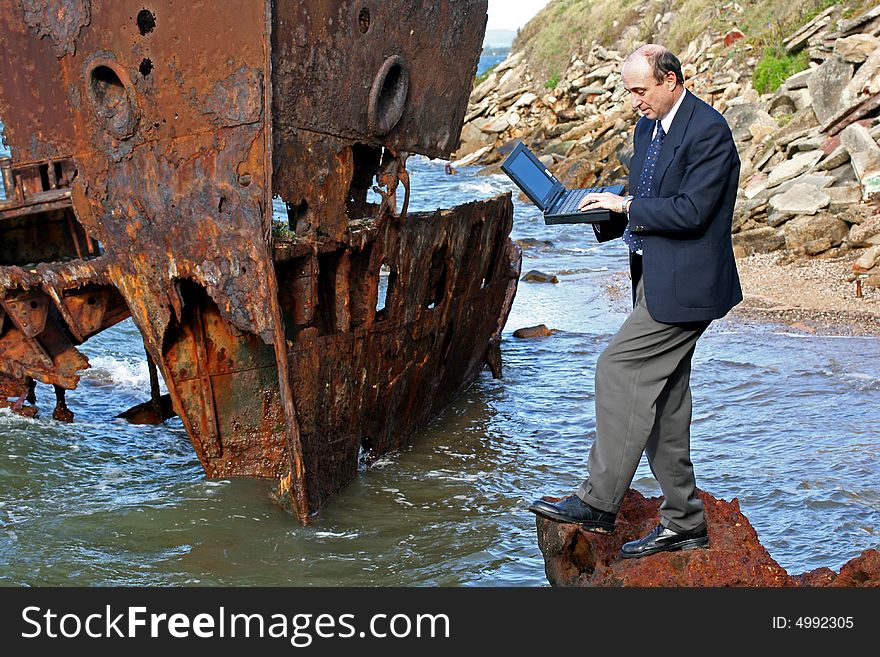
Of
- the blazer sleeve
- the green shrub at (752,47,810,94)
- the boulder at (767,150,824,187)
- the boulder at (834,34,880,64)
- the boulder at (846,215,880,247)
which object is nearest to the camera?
the blazer sleeve

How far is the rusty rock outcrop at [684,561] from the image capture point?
3.77 meters

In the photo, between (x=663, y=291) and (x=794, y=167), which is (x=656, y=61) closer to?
(x=663, y=291)

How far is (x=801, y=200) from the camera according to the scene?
12617 mm

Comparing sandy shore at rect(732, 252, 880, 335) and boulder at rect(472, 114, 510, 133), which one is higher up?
boulder at rect(472, 114, 510, 133)

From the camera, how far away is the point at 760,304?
1086 centimetres

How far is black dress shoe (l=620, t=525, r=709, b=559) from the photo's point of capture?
3.97 m

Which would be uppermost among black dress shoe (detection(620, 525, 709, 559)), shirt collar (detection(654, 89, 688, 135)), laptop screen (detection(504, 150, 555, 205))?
shirt collar (detection(654, 89, 688, 135))

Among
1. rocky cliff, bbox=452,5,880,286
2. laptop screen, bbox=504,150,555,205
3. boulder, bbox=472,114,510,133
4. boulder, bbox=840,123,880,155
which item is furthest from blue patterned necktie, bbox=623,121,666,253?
boulder, bbox=472,114,510,133

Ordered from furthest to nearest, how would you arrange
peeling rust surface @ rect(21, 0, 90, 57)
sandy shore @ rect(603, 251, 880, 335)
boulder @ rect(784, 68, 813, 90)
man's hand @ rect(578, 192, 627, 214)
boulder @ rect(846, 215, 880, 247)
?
1. boulder @ rect(784, 68, 813, 90)
2. boulder @ rect(846, 215, 880, 247)
3. sandy shore @ rect(603, 251, 880, 335)
4. peeling rust surface @ rect(21, 0, 90, 57)
5. man's hand @ rect(578, 192, 627, 214)

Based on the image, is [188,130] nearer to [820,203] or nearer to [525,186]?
[525,186]

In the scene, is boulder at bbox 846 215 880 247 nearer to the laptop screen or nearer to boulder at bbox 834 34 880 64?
boulder at bbox 834 34 880 64

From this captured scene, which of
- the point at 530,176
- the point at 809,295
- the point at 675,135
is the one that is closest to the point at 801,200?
the point at 809,295

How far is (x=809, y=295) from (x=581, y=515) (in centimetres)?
764
